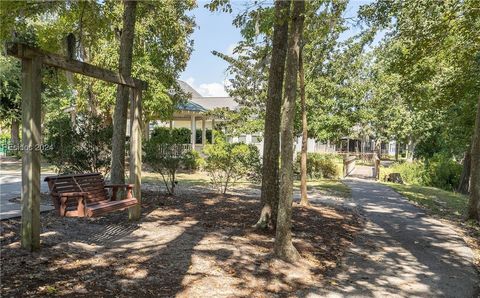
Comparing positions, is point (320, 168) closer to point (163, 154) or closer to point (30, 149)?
point (163, 154)

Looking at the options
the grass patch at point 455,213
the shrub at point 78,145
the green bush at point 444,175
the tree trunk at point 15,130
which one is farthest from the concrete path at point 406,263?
the tree trunk at point 15,130

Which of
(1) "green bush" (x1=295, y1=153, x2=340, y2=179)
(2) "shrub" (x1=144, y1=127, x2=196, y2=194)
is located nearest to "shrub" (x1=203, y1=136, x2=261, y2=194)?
(2) "shrub" (x1=144, y1=127, x2=196, y2=194)

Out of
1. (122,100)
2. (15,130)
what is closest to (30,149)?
(122,100)

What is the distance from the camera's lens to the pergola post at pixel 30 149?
517 cm

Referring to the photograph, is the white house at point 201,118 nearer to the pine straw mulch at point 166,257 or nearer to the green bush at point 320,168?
the green bush at point 320,168

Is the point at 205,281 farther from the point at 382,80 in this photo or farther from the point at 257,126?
the point at 382,80

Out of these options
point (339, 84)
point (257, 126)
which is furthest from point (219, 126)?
point (339, 84)

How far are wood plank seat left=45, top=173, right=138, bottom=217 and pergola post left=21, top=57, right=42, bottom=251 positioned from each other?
52 cm

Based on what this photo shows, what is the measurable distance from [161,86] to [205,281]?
15.2 metres

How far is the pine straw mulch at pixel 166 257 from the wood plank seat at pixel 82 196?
0.47 metres

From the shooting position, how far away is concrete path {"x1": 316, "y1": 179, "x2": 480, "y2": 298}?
5000 millimetres

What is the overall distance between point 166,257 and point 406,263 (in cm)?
360

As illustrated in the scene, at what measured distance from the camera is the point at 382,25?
10750 millimetres

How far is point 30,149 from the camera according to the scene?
523cm
